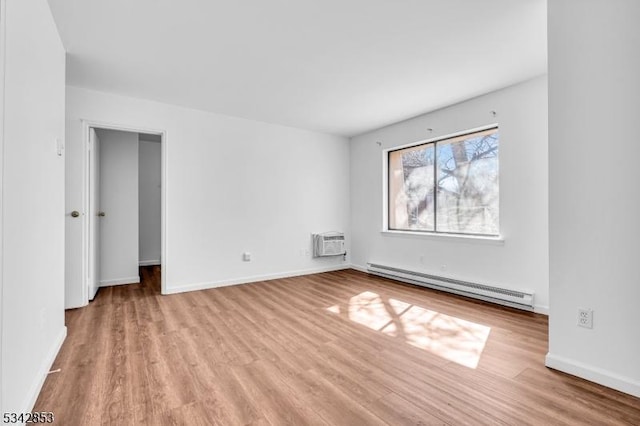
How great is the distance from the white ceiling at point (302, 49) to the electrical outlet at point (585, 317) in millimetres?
2135

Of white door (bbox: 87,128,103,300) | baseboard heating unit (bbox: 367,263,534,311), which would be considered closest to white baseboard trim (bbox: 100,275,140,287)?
white door (bbox: 87,128,103,300)

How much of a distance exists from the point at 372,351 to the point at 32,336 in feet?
7.25

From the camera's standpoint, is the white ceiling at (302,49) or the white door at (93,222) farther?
the white door at (93,222)

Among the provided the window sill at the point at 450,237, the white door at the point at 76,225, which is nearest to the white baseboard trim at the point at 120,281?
the white door at the point at 76,225

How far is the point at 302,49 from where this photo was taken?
269 cm

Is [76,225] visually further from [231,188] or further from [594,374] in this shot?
[594,374]

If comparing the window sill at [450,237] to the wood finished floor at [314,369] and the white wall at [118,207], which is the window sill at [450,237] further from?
the white wall at [118,207]

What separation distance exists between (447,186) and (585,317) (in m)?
2.59

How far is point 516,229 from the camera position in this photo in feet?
11.4

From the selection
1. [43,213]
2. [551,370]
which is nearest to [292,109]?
[43,213]

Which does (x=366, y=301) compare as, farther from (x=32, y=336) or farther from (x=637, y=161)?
(x=32, y=336)

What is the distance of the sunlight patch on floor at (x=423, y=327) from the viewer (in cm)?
239

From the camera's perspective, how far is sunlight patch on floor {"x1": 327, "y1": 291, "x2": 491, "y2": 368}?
239cm

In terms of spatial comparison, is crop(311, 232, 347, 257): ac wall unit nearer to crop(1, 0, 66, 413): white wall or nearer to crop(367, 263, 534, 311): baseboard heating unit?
crop(367, 263, 534, 311): baseboard heating unit
